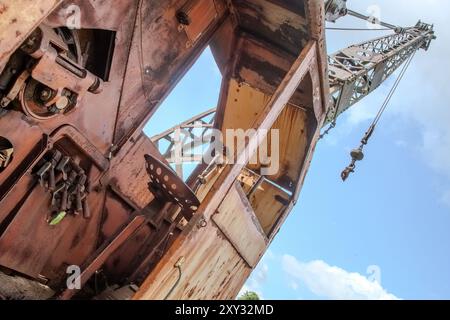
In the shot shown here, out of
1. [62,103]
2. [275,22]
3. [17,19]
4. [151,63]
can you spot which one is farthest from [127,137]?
[17,19]

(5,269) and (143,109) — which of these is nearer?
(5,269)

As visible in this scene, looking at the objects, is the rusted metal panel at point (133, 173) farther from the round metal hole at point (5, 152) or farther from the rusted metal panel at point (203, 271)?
the rusted metal panel at point (203, 271)

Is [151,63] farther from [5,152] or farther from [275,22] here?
[5,152]

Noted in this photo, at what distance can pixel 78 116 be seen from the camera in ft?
10.3

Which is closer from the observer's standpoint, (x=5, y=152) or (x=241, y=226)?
(x=5, y=152)

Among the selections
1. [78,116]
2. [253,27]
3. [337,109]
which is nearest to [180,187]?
[78,116]

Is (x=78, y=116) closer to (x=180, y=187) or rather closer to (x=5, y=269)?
(x=180, y=187)

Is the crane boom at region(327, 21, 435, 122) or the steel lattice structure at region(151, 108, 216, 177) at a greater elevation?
the crane boom at region(327, 21, 435, 122)

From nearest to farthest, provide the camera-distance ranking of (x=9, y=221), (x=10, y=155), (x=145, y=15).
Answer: (x=10, y=155)
(x=9, y=221)
(x=145, y=15)

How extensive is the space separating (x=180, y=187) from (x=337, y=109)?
6403 mm

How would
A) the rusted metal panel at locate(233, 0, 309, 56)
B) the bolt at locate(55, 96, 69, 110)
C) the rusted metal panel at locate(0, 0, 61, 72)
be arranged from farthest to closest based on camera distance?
the rusted metal panel at locate(233, 0, 309, 56)
the bolt at locate(55, 96, 69, 110)
the rusted metal panel at locate(0, 0, 61, 72)

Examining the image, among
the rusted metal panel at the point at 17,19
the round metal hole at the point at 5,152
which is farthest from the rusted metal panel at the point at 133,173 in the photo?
the rusted metal panel at the point at 17,19

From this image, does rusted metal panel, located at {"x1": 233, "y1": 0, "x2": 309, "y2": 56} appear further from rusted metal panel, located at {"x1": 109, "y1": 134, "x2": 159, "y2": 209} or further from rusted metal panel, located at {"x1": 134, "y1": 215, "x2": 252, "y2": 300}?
rusted metal panel, located at {"x1": 134, "y1": 215, "x2": 252, "y2": 300}

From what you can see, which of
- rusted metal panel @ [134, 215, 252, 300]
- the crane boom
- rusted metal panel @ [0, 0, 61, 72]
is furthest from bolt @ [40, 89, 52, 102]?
the crane boom
